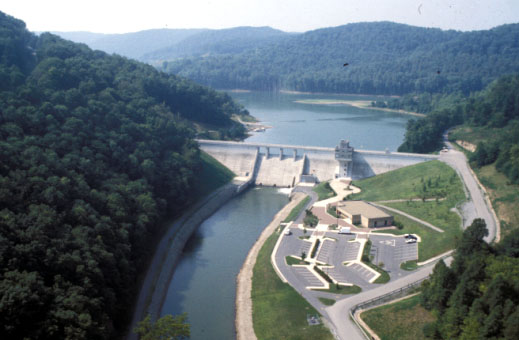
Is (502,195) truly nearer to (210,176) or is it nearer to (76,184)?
(210,176)

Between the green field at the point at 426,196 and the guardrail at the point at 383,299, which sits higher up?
the green field at the point at 426,196

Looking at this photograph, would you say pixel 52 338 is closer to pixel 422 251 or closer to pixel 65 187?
pixel 65 187

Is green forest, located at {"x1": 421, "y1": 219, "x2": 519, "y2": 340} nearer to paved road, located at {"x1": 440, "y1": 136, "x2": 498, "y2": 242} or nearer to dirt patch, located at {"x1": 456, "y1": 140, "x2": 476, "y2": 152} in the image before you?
paved road, located at {"x1": 440, "y1": 136, "x2": 498, "y2": 242}

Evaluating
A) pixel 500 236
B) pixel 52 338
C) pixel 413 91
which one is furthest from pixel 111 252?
pixel 413 91

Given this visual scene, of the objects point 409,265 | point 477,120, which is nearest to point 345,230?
point 409,265

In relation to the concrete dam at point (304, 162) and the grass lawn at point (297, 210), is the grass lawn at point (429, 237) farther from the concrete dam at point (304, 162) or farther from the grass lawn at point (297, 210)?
the concrete dam at point (304, 162)

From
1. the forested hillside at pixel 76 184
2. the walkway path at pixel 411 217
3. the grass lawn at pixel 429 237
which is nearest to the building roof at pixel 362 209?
the walkway path at pixel 411 217

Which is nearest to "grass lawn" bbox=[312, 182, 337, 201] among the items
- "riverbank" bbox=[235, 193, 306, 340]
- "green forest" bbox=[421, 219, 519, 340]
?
"riverbank" bbox=[235, 193, 306, 340]
